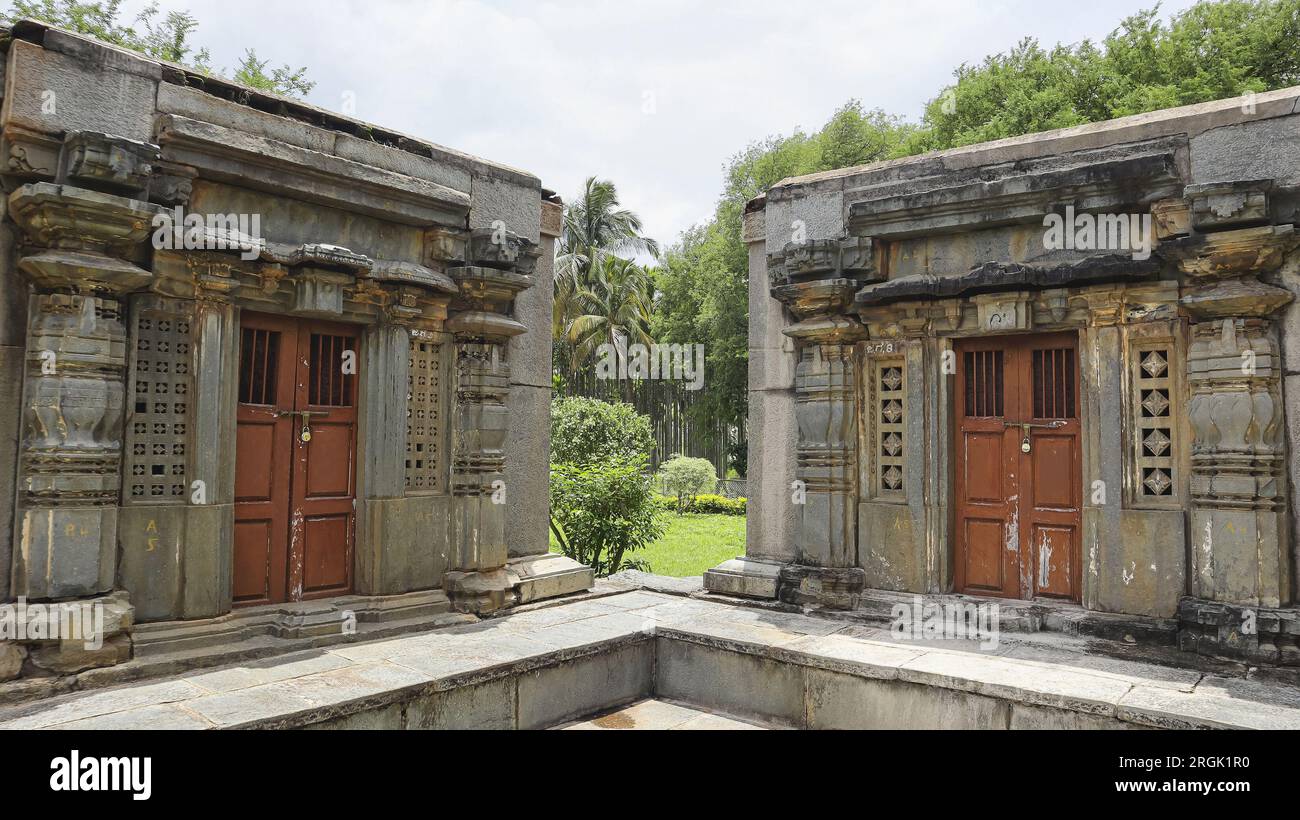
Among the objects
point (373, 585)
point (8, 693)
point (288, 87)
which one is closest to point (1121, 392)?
point (373, 585)

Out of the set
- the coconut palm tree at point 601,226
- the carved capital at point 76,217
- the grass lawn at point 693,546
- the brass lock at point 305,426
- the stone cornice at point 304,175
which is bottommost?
the grass lawn at point 693,546

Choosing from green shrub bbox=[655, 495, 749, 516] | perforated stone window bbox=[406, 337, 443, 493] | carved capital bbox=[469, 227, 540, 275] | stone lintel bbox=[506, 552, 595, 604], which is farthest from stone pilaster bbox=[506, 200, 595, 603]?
green shrub bbox=[655, 495, 749, 516]

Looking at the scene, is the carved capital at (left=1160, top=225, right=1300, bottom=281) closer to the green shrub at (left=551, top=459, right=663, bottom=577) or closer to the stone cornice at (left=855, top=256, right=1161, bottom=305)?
the stone cornice at (left=855, top=256, right=1161, bottom=305)

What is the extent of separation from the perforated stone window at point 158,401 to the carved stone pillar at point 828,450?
14.8 ft

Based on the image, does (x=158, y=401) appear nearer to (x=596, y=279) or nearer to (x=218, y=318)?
(x=218, y=318)

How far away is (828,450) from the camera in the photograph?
664 cm

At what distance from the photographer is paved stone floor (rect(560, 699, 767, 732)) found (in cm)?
523

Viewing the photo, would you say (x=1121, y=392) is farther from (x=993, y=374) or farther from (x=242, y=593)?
(x=242, y=593)

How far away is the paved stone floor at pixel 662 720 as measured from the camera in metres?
5.23

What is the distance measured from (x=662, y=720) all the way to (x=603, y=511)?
4.11 m

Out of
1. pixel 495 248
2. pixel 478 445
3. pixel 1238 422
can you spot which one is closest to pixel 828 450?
pixel 1238 422

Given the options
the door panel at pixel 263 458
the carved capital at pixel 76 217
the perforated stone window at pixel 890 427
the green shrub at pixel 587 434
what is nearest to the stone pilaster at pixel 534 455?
the door panel at pixel 263 458

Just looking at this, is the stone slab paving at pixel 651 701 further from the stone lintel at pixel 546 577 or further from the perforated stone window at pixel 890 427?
the perforated stone window at pixel 890 427
